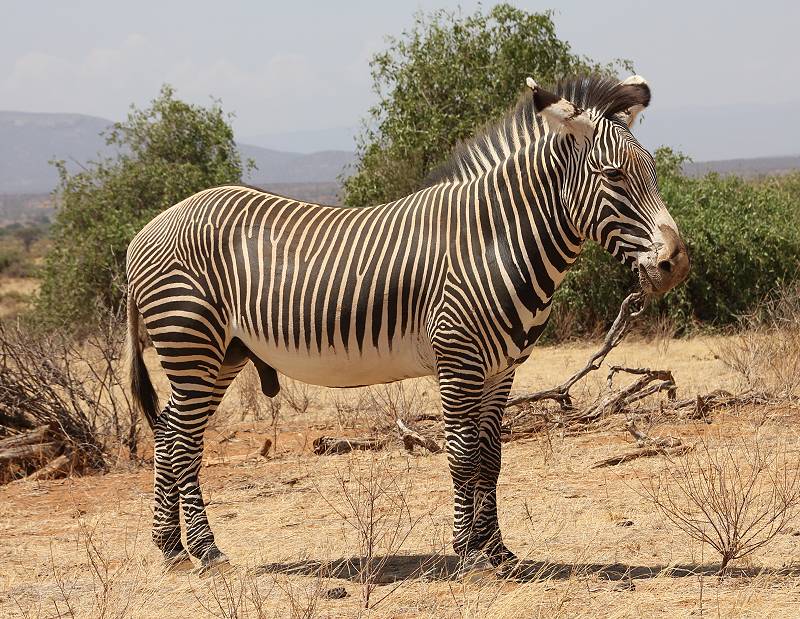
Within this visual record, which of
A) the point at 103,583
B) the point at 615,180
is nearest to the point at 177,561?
the point at 103,583

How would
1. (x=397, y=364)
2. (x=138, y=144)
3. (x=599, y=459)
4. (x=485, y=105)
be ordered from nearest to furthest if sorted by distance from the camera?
(x=397, y=364)
(x=599, y=459)
(x=485, y=105)
(x=138, y=144)

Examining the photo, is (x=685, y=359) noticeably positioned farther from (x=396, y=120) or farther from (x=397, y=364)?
(x=397, y=364)

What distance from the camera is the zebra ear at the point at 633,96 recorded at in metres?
5.26

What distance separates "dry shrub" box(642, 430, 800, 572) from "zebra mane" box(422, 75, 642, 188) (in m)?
2.04

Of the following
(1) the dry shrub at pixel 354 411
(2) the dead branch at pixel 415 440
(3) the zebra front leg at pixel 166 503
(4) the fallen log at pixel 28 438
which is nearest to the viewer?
(3) the zebra front leg at pixel 166 503

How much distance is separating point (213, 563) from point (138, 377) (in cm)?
149

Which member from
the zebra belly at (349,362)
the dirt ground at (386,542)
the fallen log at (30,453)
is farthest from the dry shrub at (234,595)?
the fallen log at (30,453)

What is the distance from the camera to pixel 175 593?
5.29 m

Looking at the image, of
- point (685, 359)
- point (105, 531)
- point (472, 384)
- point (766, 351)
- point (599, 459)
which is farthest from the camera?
point (685, 359)

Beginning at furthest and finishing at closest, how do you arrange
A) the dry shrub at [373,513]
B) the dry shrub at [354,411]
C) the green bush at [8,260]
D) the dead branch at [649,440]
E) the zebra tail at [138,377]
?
the green bush at [8,260] < the dry shrub at [354,411] < the dead branch at [649,440] < the zebra tail at [138,377] < the dry shrub at [373,513]

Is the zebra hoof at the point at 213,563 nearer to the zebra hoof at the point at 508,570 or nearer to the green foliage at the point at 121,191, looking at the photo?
the zebra hoof at the point at 508,570

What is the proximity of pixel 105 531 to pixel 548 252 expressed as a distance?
12.3 ft

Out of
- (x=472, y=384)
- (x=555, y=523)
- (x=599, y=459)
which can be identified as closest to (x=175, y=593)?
(x=472, y=384)

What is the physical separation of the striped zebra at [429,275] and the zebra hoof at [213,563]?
0.01 meters
